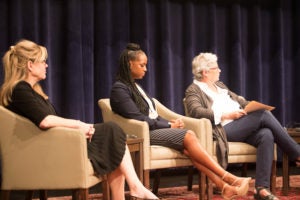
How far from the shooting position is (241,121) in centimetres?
402

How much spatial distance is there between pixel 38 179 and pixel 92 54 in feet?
7.32

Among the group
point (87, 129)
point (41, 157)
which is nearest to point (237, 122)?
point (87, 129)

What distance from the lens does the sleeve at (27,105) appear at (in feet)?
8.92

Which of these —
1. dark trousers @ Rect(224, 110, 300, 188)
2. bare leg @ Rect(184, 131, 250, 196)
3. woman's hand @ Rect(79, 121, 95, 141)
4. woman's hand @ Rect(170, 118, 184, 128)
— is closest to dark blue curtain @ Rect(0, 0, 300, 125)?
woman's hand @ Rect(170, 118, 184, 128)

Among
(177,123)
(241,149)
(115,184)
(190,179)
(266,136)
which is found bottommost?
(190,179)

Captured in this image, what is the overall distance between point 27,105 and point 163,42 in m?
2.72

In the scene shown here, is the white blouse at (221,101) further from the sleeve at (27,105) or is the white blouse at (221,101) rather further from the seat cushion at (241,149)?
the sleeve at (27,105)

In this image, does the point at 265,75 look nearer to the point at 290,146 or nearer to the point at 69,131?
the point at 290,146

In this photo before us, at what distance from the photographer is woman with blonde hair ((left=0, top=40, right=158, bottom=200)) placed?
2.75 meters

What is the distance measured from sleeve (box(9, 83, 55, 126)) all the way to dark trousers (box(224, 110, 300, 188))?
5.72 feet

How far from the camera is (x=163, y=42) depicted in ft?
17.3

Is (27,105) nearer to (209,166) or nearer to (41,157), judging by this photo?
(41,157)

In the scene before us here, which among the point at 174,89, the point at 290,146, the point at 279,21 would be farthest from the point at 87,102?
the point at 279,21

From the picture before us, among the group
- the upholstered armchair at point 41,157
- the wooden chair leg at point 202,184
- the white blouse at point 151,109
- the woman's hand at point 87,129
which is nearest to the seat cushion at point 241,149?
the wooden chair leg at point 202,184
